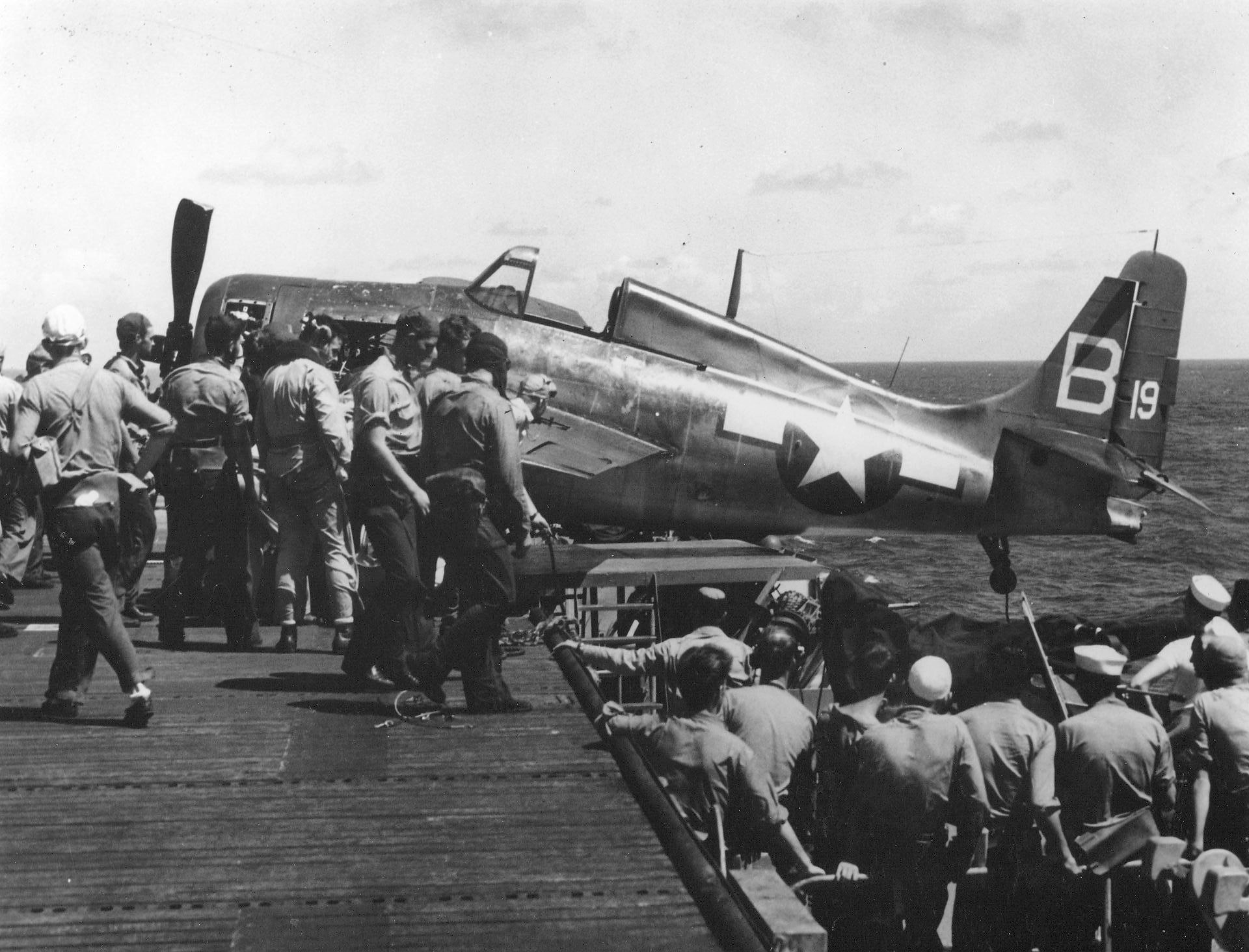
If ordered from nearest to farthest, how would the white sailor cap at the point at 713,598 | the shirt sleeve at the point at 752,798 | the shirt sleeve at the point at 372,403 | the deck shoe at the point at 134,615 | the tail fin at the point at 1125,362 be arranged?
the shirt sleeve at the point at 752,798
the shirt sleeve at the point at 372,403
the white sailor cap at the point at 713,598
the deck shoe at the point at 134,615
the tail fin at the point at 1125,362

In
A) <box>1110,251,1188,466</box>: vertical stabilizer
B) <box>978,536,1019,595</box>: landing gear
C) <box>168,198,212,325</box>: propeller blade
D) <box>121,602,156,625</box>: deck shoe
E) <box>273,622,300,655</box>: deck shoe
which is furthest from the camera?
<box>1110,251,1188,466</box>: vertical stabilizer

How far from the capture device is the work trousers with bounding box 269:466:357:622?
7.20 m

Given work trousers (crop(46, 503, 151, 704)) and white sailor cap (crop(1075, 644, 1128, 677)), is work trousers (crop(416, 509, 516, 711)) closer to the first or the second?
work trousers (crop(46, 503, 151, 704))

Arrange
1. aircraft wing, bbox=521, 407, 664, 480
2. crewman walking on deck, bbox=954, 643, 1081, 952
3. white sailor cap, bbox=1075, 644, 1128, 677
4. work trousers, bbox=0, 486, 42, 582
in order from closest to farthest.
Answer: crewman walking on deck, bbox=954, 643, 1081, 952
white sailor cap, bbox=1075, 644, 1128, 677
work trousers, bbox=0, 486, 42, 582
aircraft wing, bbox=521, 407, 664, 480

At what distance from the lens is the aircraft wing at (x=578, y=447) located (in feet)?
34.3

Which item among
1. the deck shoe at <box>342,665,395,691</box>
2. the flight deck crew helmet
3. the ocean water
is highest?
the flight deck crew helmet

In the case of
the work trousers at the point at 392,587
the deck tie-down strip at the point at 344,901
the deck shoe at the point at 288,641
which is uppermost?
the work trousers at the point at 392,587

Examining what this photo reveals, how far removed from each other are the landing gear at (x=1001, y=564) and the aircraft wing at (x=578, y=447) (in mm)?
4424

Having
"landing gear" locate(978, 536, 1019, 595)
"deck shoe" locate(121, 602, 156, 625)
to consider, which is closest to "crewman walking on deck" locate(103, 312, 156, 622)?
"deck shoe" locate(121, 602, 156, 625)

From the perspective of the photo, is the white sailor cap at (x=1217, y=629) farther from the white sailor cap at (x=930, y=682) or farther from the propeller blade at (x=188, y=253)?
the propeller blade at (x=188, y=253)

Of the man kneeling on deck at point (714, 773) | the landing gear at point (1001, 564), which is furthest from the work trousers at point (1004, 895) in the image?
the landing gear at point (1001, 564)

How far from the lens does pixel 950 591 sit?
1175 inches

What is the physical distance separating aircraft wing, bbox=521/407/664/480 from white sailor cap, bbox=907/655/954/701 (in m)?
5.27

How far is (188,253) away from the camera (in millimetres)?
11523
